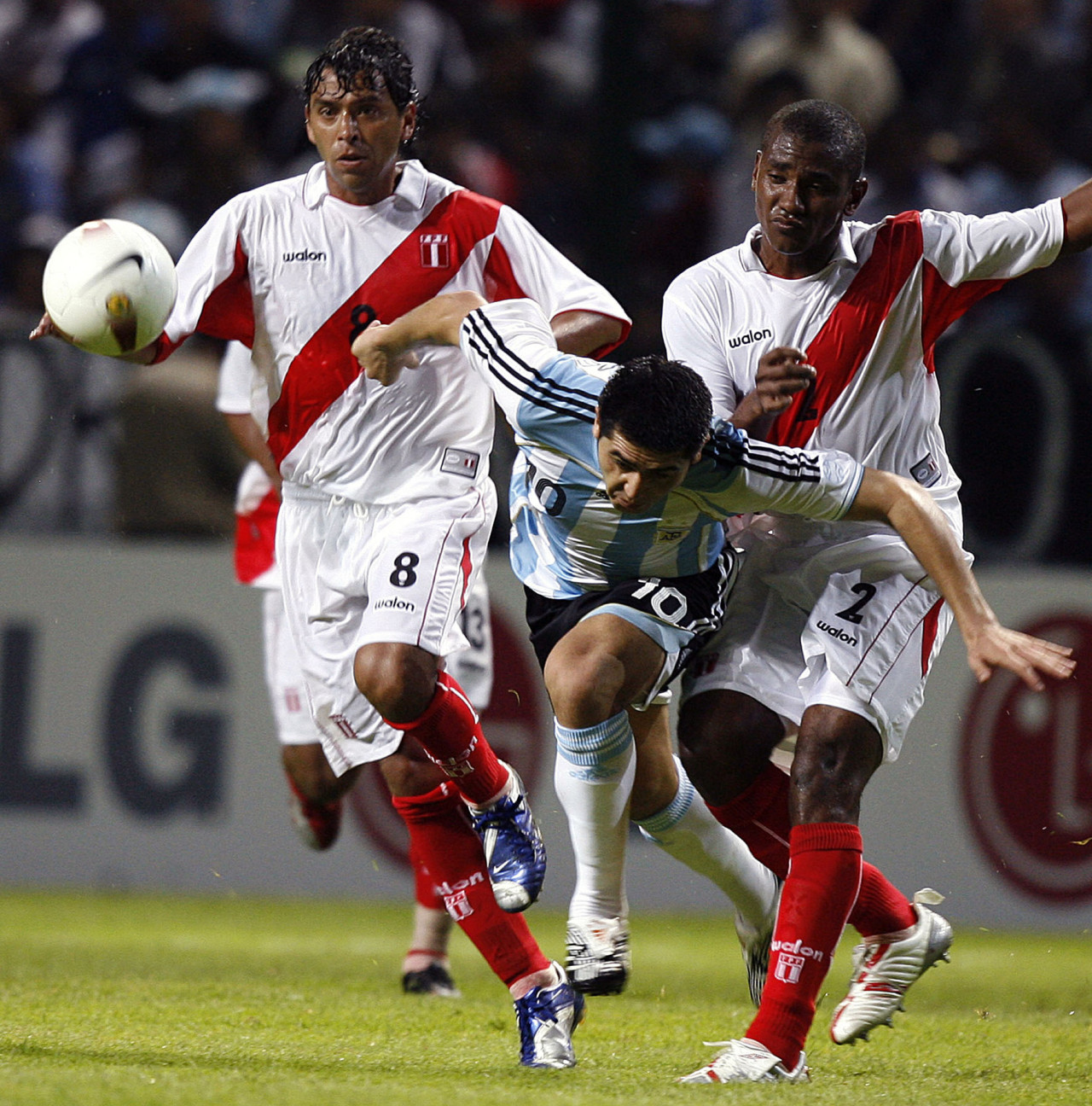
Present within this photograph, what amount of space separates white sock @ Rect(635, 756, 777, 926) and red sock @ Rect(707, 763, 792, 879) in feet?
0.14

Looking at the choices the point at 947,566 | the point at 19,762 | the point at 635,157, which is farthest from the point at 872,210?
the point at 19,762

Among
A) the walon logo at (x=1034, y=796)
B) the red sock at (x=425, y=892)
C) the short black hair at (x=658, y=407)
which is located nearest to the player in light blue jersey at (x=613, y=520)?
the short black hair at (x=658, y=407)

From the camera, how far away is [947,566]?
4328 millimetres

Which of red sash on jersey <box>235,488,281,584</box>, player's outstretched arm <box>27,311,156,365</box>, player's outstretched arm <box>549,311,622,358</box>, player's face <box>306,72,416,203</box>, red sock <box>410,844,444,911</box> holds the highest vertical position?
player's face <box>306,72,416,203</box>

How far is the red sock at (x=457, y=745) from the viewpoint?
192 inches

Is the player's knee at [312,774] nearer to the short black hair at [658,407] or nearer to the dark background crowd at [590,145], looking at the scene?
the dark background crowd at [590,145]

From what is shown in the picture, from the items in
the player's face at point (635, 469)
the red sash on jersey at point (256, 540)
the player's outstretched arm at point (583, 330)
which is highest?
the player's outstretched arm at point (583, 330)

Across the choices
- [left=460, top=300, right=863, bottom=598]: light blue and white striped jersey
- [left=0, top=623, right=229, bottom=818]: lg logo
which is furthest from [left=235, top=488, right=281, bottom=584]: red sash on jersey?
[left=460, top=300, right=863, bottom=598]: light blue and white striped jersey

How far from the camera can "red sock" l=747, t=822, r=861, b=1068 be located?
444 cm

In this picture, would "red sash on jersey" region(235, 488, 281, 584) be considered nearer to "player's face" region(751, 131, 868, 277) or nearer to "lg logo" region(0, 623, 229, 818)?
"lg logo" region(0, 623, 229, 818)

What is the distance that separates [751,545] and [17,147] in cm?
695

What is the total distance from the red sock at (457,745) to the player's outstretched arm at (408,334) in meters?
0.86

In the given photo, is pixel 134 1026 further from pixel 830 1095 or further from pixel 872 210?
pixel 872 210

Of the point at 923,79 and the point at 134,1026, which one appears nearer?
the point at 134,1026
